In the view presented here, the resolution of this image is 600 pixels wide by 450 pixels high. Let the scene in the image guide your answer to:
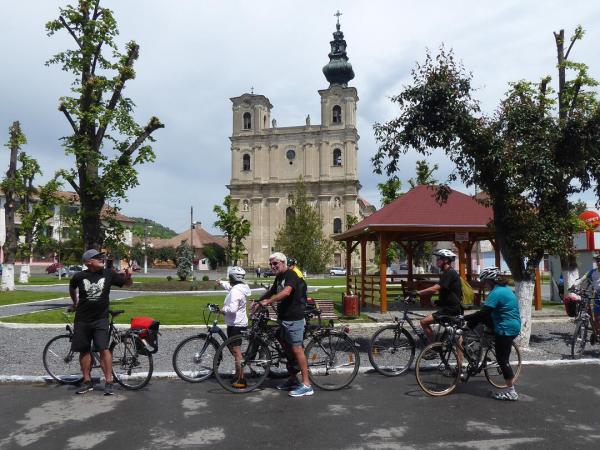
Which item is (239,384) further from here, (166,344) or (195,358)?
(166,344)

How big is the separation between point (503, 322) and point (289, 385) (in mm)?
2915

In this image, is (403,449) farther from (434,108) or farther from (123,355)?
(434,108)

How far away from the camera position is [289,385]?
281 inches

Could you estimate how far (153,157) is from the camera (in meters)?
18.4

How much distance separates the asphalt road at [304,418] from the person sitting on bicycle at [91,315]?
0.43 meters

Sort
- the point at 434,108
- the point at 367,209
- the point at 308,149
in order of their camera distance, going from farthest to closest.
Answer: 1. the point at 367,209
2. the point at 308,149
3. the point at 434,108

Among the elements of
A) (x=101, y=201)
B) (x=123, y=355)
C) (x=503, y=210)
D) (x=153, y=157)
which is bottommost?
(x=123, y=355)

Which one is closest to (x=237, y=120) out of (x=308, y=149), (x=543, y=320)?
(x=308, y=149)

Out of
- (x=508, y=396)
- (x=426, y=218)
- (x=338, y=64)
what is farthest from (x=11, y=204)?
(x=338, y=64)

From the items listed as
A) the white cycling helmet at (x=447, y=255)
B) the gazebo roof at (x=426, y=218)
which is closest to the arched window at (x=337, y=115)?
the gazebo roof at (x=426, y=218)

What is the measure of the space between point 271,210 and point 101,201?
64.8 meters

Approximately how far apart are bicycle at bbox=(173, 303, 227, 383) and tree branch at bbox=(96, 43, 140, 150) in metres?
12.8

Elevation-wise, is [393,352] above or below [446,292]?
below

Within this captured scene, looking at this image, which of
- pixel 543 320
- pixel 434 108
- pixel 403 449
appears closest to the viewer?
pixel 403 449
